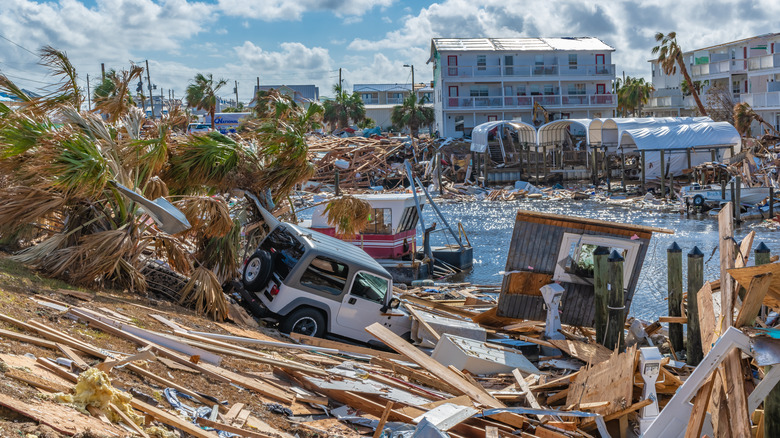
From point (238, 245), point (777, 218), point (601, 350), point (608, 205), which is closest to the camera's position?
point (601, 350)

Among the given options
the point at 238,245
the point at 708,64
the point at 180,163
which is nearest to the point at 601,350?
the point at 238,245

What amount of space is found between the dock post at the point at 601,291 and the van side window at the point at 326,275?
4.06 metres

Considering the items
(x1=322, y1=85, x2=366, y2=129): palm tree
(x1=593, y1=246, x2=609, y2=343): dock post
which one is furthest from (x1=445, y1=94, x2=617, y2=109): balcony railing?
(x1=593, y1=246, x2=609, y2=343): dock post

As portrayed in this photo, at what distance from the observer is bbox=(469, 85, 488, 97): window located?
237 ft

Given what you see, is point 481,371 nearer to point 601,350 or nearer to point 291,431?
point 601,350

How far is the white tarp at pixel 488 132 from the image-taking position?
59.0 meters

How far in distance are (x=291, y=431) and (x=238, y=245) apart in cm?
707

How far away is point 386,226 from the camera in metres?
24.0

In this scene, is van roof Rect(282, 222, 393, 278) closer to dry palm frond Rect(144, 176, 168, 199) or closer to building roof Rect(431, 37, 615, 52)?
dry palm frond Rect(144, 176, 168, 199)

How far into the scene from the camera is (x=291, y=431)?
6809 mm

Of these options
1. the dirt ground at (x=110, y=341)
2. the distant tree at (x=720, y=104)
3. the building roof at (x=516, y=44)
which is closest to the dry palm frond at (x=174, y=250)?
the dirt ground at (x=110, y=341)

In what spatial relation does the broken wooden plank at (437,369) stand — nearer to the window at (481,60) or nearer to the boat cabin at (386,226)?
the boat cabin at (386,226)

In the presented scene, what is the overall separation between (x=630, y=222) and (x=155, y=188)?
30.0 meters

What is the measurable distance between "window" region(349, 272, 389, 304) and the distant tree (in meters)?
61.1
